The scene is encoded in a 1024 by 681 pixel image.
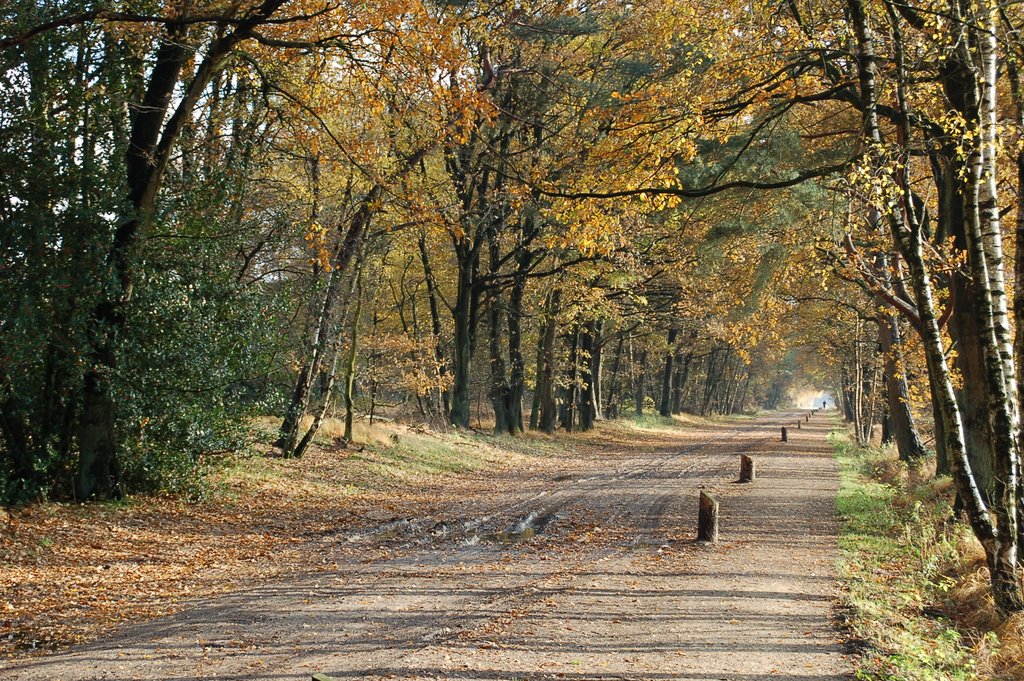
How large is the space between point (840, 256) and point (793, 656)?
1081cm

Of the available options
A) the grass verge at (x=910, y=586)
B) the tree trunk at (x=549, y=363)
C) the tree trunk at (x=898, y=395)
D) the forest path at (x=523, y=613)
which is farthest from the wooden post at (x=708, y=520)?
the tree trunk at (x=549, y=363)

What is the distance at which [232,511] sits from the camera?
12.8 meters

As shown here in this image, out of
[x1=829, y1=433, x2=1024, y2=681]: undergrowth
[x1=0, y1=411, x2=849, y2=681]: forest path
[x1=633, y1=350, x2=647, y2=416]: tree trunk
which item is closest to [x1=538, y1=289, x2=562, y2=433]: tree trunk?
[x1=829, y1=433, x2=1024, y2=681]: undergrowth

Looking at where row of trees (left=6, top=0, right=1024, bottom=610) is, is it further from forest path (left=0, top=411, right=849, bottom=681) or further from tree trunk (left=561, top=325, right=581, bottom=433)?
tree trunk (left=561, top=325, right=581, bottom=433)

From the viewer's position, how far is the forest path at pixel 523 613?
5996mm

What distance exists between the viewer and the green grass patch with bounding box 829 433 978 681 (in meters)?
6.28

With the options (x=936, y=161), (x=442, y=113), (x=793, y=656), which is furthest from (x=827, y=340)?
(x=793, y=656)

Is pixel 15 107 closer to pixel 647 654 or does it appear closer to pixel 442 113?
pixel 442 113

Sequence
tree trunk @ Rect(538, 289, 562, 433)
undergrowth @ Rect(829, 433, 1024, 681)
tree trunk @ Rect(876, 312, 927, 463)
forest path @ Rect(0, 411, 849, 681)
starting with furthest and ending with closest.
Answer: tree trunk @ Rect(538, 289, 562, 433) → tree trunk @ Rect(876, 312, 927, 463) → undergrowth @ Rect(829, 433, 1024, 681) → forest path @ Rect(0, 411, 849, 681)

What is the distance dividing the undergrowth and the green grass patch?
0.03 feet

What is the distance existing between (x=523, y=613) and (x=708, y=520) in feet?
16.1

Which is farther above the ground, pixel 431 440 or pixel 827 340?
pixel 827 340

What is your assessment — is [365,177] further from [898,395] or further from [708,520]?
[898,395]

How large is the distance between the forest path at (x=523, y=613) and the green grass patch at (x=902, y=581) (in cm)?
36
